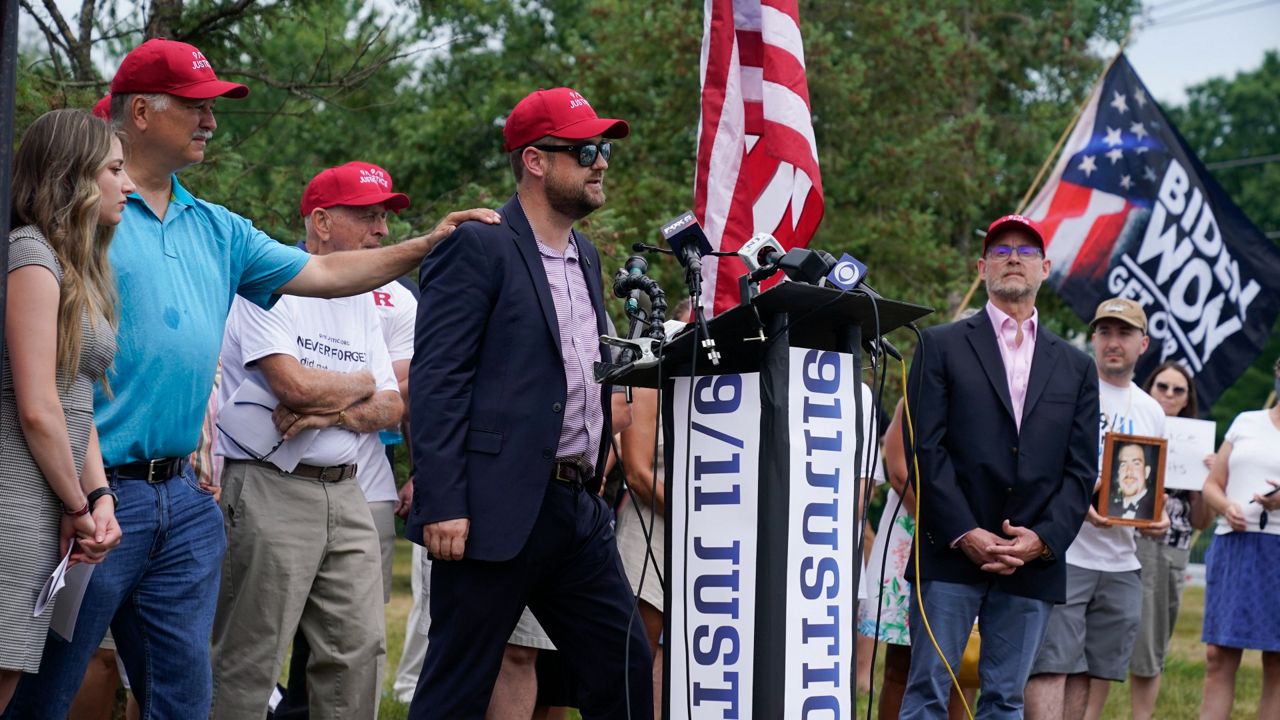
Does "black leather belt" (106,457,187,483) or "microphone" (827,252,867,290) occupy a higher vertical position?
"microphone" (827,252,867,290)

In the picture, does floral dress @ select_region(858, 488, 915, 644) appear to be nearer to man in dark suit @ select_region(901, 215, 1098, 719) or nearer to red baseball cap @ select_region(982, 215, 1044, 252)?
man in dark suit @ select_region(901, 215, 1098, 719)

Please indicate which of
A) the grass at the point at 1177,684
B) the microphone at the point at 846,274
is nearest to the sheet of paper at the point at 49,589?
the microphone at the point at 846,274

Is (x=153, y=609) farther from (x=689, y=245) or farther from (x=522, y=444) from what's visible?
(x=689, y=245)

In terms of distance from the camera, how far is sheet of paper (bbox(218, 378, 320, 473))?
582cm

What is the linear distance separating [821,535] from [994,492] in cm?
222

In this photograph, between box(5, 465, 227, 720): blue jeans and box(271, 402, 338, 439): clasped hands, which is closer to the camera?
box(5, 465, 227, 720): blue jeans

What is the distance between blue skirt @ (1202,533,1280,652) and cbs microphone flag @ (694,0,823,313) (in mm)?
3462

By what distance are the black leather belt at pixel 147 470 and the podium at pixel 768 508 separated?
1.44 metres

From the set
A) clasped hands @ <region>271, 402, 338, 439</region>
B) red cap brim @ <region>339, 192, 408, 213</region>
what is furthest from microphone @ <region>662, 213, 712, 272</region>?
red cap brim @ <region>339, 192, 408, 213</region>

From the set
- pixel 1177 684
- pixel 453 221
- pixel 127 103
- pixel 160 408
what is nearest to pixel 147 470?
pixel 160 408

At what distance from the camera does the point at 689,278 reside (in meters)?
4.38

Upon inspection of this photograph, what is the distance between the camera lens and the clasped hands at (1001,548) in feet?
20.4

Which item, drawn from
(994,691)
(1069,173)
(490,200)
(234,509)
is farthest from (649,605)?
(1069,173)

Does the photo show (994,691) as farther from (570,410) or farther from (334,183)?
(334,183)
